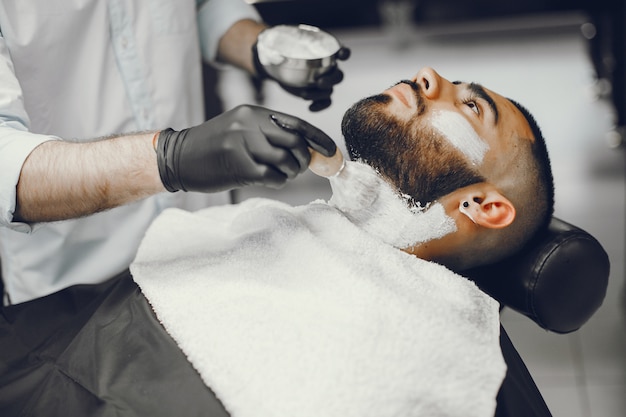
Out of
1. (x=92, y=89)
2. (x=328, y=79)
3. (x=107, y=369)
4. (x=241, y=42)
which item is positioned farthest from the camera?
(x=241, y=42)

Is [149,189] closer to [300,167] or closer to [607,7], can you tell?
[300,167]

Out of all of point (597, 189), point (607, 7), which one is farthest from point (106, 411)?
point (607, 7)

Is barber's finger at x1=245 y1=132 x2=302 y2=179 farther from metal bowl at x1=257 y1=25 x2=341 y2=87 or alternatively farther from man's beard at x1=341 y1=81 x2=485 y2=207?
metal bowl at x1=257 y1=25 x2=341 y2=87

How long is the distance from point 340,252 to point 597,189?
2.30 metres

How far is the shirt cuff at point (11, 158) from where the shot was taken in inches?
46.2

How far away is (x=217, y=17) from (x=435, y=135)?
2.83 feet

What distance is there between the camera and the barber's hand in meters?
1.13

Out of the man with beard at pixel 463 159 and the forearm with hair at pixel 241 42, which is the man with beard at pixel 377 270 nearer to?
the man with beard at pixel 463 159

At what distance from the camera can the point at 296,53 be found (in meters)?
1.71

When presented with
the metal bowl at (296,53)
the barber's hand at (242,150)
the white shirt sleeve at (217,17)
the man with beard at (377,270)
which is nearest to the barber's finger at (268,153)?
the barber's hand at (242,150)

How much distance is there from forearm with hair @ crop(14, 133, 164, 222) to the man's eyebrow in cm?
73

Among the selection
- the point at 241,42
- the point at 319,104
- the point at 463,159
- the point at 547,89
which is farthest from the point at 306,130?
the point at 547,89

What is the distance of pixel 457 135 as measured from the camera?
137 cm

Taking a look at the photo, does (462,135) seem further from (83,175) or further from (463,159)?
(83,175)
